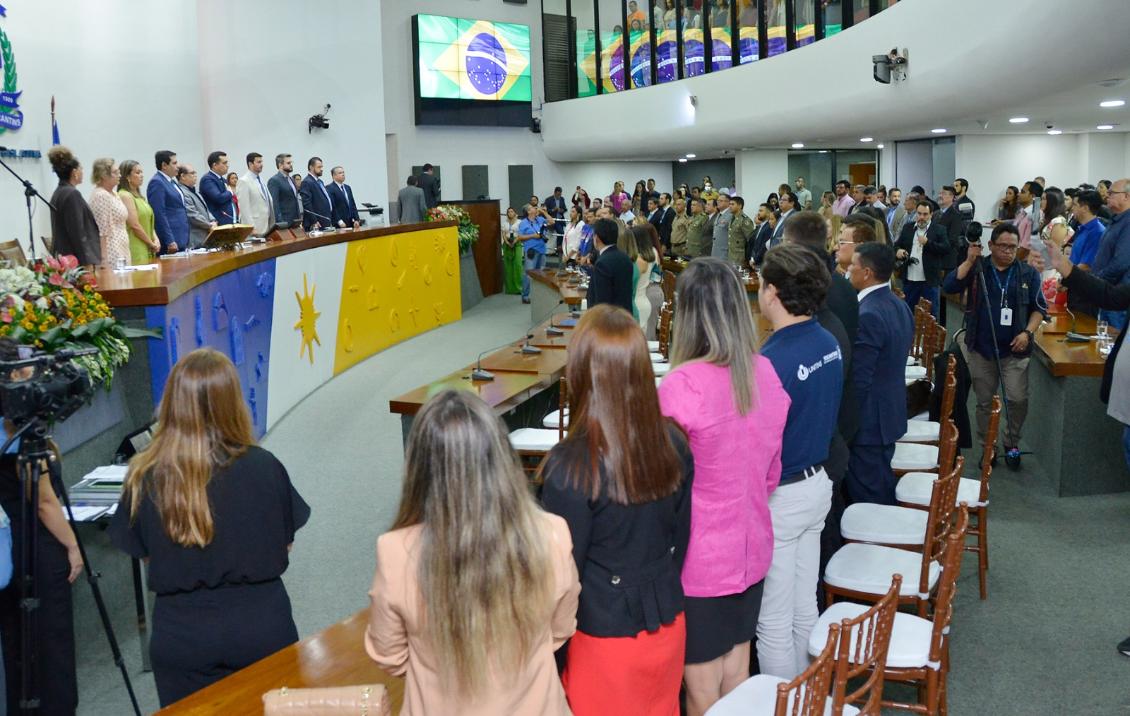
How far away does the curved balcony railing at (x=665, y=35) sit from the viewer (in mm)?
16062

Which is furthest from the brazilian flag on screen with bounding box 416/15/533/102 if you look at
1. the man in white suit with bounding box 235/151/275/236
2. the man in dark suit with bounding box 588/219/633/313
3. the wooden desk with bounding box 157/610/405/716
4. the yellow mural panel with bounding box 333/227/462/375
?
the wooden desk with bounding box 157/610/405/716

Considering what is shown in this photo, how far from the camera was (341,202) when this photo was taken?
12766 millimetres

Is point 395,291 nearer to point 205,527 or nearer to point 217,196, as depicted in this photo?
point 217,196

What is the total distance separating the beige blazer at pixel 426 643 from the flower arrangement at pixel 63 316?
249cm

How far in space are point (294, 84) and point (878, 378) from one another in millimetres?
11580

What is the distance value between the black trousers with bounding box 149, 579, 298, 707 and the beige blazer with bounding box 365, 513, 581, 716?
0.75 m

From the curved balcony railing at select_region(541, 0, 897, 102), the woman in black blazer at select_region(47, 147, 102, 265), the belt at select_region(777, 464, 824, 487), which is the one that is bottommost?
the belt at select_region(777, 464, 824, 487)

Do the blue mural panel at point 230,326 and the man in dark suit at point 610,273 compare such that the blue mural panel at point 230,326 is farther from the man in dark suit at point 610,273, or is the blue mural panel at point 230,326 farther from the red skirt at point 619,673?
the red skirt at point 619,673

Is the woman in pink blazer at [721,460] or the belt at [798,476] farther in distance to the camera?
the belt at [798,476]

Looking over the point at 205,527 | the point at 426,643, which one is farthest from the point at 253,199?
the point at 426,643

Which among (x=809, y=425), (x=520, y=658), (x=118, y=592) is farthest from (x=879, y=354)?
(x=118, y=592)

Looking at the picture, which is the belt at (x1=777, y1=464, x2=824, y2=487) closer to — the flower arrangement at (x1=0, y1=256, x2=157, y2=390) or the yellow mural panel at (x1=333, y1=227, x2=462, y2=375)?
the flower arrangement at (x1=0, y1=256, x2=157, y2=390)

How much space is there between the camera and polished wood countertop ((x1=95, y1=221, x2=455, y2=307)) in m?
4.85

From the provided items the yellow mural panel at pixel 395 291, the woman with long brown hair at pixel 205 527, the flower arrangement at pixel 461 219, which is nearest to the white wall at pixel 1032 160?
the flower arrangement at pixel 461 219
